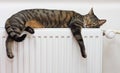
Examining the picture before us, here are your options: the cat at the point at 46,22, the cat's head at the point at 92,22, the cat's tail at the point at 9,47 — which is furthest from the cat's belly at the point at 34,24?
the cat's head at the point at 92,22

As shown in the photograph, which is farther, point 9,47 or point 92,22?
point 92,22

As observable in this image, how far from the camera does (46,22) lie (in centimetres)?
134

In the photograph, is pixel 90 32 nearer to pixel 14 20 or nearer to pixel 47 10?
pixel 47 10

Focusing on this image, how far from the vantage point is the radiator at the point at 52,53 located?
129 cm

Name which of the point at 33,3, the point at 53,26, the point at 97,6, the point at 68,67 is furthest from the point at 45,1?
the point at 68,67

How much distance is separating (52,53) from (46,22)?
0.19 m

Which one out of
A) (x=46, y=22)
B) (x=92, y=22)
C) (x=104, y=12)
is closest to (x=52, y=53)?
(x=46, y=22)

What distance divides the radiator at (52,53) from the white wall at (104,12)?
0.19 metres

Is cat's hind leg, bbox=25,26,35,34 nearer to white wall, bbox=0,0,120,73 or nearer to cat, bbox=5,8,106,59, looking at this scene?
cat, bbox=5,8,106,59

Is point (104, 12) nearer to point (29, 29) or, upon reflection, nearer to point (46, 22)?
point (46, 22)

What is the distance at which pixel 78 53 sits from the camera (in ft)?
4.35

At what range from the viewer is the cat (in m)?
1.23

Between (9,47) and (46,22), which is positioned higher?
(46,22)

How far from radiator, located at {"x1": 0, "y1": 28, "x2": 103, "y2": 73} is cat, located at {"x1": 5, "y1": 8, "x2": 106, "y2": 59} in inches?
1.7
